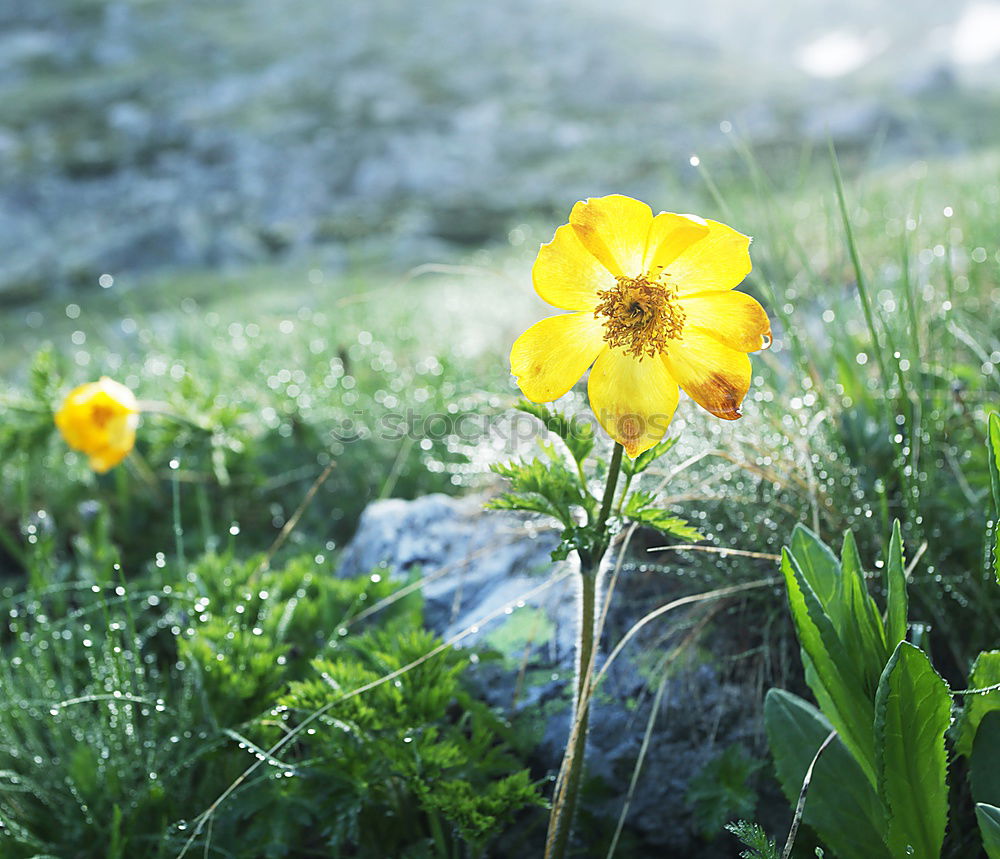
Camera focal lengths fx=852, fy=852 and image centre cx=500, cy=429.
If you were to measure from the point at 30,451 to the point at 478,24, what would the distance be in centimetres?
2679

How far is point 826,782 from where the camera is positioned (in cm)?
122

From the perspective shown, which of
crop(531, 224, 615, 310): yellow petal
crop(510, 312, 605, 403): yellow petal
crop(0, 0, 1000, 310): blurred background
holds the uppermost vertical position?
crop(0, 0, 1000, 310): blurred background

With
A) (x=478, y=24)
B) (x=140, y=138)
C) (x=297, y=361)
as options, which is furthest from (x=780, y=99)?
(x=297, y=361)

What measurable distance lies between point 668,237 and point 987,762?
32.7 inches

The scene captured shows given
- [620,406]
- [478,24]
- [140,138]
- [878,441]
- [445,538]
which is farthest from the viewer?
[478,24]

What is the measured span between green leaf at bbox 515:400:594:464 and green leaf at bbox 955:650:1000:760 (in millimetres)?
587

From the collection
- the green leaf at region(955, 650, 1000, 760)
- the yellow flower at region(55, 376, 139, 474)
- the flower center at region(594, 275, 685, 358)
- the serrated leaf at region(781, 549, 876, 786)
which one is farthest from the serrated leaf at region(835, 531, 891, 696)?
the yellow flower at region(55, 376, 139, 474)

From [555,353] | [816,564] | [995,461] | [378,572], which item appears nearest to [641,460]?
[555,353]

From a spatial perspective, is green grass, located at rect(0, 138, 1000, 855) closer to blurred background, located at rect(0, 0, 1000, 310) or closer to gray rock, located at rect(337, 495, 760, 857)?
gray rock, located at rect(337, 495, 760, 857)

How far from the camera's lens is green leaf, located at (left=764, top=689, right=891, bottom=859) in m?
1.20

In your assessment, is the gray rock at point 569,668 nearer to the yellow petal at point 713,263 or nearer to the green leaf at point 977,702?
the green leaf at point 977,702

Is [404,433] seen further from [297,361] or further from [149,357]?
[149,357]

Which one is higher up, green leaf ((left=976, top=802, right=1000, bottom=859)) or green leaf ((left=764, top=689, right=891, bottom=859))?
green leaf ((left=976, top=802, right=1000, bottom=859))

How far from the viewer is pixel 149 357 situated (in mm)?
3521
